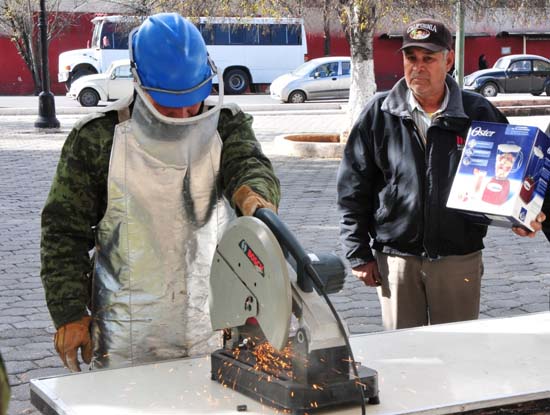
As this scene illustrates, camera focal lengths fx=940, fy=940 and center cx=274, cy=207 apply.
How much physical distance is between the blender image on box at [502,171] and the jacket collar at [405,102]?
680mm

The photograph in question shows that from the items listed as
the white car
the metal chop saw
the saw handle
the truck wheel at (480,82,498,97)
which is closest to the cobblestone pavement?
the metal chop saw

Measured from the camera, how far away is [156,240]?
311cm

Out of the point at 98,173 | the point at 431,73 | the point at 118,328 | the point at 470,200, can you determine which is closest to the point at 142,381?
the point at 118,328

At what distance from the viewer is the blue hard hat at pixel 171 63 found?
2.92 metres

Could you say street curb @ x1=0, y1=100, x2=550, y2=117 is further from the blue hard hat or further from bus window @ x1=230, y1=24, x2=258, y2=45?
the blue hard hat

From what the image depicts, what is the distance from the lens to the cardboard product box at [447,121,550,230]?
3.19m

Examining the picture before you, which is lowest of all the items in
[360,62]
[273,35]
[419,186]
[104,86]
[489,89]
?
[489,89]

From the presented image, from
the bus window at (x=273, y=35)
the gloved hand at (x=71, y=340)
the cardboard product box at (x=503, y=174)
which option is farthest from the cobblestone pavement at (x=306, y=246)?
the bus window at (x=273, y=35)

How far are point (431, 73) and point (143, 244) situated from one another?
160 cm

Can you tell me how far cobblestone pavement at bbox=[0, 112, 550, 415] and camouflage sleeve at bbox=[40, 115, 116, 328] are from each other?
204 centimetres

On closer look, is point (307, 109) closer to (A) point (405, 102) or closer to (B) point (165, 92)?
(A) point (405, 102)

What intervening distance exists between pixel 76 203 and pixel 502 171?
1443mm

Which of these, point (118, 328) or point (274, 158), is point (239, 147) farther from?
point (274, 158)

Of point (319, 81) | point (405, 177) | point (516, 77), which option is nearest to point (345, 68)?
point (319, 81)
